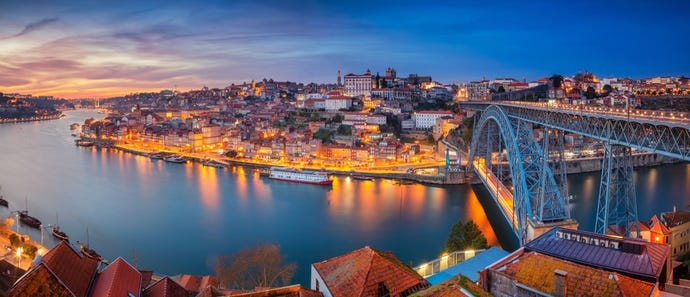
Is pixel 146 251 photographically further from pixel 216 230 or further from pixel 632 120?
pixel 632 120

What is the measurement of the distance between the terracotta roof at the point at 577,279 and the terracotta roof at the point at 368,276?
56cm

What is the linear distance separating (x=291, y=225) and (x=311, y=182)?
13.0ft

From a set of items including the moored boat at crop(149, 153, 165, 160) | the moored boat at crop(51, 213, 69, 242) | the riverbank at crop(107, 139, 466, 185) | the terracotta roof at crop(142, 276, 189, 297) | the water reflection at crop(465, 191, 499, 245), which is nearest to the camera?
the terracotta roof at crop(142, 276, 189, 297)

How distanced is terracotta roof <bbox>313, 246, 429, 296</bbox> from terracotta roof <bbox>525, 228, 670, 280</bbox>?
866 millimetres

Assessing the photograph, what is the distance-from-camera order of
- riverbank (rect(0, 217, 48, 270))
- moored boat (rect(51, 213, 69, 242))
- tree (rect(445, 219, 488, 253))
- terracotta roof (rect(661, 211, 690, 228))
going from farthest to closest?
moored boat (rect(51, 213, 69, 242)) → tree (rect(445, 219, 488, 253)) → riverbank (rect(0, 217, 48, 270)) → terracotta roof (rect(661, 211, 690, 228))

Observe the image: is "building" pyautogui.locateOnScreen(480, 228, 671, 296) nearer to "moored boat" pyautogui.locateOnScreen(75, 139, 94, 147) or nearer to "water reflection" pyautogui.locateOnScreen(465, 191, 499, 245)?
"water reflection" pyautogui.locateOnScreen(465, 191, 499, 245)

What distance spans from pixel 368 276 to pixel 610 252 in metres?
1.45

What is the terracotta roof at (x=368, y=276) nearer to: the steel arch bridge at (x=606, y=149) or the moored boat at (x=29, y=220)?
the steel arch bridge at (x=606, y=149)

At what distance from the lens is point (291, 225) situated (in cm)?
851

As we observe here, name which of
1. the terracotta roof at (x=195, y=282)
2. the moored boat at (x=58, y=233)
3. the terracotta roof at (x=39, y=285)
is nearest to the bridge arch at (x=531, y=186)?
the terracotta roof at (x=195, y=282)

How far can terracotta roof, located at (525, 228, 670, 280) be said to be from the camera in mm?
2574

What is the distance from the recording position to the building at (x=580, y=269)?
216 centimetres

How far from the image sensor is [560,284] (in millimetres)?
2123

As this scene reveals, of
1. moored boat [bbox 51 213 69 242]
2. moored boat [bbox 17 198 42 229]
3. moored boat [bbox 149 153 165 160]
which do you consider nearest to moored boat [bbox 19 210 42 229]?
moored boat [bbox 17 198 42 229]
